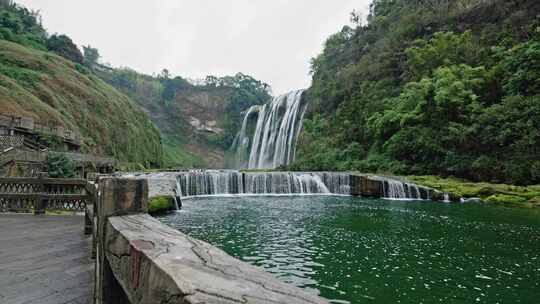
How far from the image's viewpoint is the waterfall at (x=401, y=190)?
61.3 feet

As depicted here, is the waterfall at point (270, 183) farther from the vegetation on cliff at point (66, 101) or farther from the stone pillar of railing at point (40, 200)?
the vegetation on cliff at point (66, 101)

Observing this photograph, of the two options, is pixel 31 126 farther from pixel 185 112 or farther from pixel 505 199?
pixel 185 112

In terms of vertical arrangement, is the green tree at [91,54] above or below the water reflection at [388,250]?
above

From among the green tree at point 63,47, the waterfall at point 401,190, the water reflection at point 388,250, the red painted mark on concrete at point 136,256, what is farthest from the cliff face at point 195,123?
the red painted mark on concrete at point 136,256

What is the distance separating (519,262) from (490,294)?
241 cm

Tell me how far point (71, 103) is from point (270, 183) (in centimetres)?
2756

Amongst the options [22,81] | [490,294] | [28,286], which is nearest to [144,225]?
[28,286]

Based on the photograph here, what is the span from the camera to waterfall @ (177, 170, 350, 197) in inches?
804

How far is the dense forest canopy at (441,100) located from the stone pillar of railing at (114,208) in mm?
21806

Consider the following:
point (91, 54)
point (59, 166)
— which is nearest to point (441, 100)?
point (59, 166)

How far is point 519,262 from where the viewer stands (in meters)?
6.47

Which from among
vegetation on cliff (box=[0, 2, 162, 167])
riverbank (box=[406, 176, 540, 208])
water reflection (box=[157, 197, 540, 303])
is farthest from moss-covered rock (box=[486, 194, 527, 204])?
vegetation on cliff (box=[0, 2, 162, 167])

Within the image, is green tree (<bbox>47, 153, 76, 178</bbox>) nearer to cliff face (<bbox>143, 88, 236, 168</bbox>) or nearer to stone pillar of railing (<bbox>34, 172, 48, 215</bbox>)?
stone pillar of railing (<bbox>34, 172, 48, 215</bbox>)

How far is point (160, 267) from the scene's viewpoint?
126 centimetres
